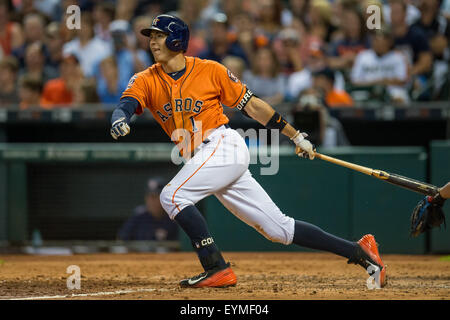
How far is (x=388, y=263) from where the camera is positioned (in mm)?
6531

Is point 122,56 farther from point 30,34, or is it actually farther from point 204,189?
point 204,189

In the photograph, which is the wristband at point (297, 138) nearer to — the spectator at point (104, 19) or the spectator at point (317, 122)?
the spectator at point (317, 122)

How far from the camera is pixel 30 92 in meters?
9.02

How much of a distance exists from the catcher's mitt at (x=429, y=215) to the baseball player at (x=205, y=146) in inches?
26.0

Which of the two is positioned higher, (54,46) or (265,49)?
(54,46)

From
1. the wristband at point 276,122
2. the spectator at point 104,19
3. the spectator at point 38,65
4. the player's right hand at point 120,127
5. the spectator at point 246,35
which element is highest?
the spectator at point 104,19

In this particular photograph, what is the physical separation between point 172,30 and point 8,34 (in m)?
6.96

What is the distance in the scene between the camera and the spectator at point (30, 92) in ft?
29.6

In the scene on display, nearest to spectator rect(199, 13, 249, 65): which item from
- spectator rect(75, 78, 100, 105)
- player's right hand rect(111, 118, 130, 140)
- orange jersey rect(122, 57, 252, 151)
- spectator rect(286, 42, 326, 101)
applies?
spectator rect(286, 42, 326, 101)

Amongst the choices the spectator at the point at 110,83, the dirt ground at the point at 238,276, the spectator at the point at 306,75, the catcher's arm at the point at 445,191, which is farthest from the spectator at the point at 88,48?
the catcher's arm at the point at 445,191

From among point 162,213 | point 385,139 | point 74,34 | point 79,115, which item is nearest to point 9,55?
point 74,34

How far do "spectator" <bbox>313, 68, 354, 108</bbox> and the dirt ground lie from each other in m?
1.93

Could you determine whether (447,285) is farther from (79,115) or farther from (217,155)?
(79,115)

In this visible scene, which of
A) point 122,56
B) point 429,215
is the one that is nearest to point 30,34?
point 122,56
